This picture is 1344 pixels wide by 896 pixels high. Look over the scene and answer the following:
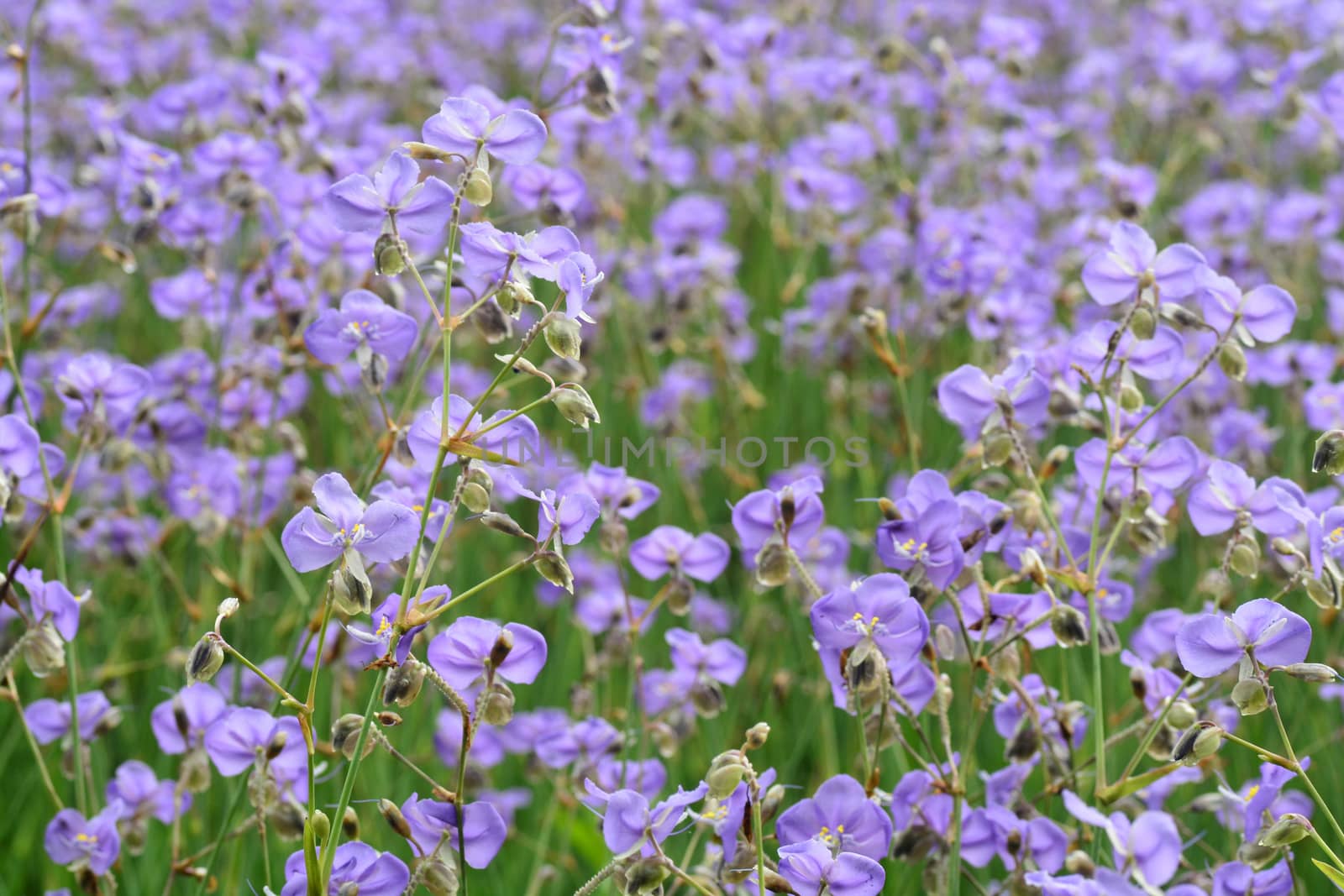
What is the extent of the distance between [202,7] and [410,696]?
6.17 meters

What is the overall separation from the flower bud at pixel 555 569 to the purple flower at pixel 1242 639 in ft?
2.29

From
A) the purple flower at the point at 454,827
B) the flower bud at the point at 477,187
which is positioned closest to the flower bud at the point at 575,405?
the flower bud at the point at 477,187

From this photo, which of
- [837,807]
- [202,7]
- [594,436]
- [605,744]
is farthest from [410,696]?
[202,7]

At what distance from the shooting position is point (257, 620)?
120 inches

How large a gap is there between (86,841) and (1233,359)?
69.6 inches

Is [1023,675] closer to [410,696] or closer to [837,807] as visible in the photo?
[837,807]

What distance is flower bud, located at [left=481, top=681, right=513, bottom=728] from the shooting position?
1507mm

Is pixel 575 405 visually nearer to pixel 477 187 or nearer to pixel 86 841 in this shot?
pixel 477 187

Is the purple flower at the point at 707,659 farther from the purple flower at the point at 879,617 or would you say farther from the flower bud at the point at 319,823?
the flower bud at the point at 319,823

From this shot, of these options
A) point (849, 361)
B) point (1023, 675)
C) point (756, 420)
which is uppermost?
point (1023, 675)

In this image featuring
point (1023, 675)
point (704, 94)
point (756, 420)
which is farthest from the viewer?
point (756, 420)

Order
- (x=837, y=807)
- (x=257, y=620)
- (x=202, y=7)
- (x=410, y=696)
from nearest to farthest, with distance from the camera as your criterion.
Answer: (x=410, y=696), (x=837, y=807), (x=257, y=620), (x=202, y=7)

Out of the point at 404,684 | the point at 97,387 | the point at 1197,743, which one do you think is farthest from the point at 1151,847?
the point at 97,387

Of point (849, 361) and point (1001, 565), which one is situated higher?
point (1001, 565)
